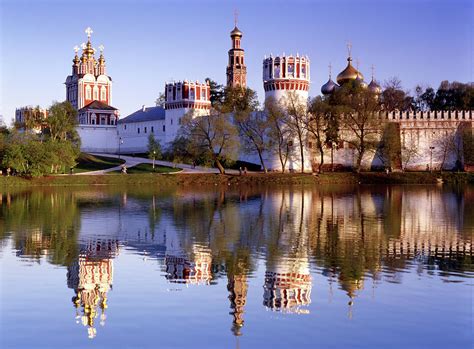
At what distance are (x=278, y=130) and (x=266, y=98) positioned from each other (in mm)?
3886

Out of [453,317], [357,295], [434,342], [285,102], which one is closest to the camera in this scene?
[434,342]

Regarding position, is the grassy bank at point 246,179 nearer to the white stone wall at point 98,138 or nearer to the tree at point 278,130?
the tree at point 278,130

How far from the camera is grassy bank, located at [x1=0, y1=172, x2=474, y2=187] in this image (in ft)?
160

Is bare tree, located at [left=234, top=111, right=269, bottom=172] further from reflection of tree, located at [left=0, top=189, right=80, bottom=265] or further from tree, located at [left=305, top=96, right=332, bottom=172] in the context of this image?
reflection of tree, located at [left=0, top=189, right=80, bottom=265]

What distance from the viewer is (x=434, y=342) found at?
10.2 metres

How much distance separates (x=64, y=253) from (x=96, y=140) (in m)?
60.5

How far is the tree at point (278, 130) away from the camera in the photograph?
53.8m

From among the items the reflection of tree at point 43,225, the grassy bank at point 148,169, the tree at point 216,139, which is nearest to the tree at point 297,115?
the tree at point 216,139

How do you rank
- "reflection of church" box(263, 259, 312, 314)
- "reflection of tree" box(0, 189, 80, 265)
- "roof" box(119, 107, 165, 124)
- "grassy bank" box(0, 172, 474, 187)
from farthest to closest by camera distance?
"roof" box(119, 107, 165, 124) → "grassy bank" box(0, 172, 474, 187) → "reflection of tree" box(0, 189, 80, 265) → "reflection of church" box(263, 259, 312, 314)

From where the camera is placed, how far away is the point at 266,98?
186ft

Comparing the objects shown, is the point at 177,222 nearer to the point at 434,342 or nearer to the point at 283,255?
the point at 283,255

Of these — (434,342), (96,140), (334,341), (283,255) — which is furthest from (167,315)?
(96,140)

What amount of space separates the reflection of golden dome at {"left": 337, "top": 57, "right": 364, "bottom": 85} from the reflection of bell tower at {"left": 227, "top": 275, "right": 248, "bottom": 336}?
49066mm

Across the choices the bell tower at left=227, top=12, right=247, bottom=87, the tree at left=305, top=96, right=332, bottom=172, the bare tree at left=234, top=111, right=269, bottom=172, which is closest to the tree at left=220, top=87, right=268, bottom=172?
the bare tree at left=234, top=111, right=269, bottom=172
